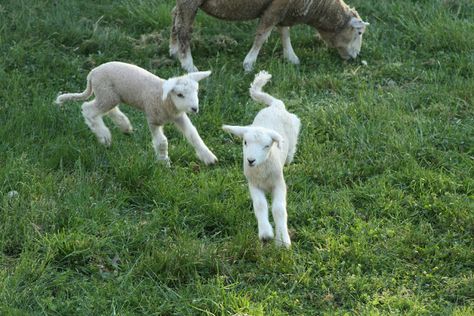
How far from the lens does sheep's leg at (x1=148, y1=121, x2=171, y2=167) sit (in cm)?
720

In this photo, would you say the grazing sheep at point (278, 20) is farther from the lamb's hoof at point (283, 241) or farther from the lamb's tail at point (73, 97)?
the lamb's hoof at point (283, 241)

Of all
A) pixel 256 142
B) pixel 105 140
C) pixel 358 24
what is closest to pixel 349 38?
pixel 358 24

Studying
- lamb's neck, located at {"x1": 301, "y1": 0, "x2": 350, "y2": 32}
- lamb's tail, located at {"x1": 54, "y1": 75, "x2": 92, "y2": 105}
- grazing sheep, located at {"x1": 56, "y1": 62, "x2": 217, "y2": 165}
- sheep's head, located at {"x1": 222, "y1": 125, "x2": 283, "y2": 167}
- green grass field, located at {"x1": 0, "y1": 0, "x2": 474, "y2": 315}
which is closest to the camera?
green grass field, located at {"x1": 0, "y1": 0, "x2": 474, "y2": 315}

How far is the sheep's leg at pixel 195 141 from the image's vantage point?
7.15m

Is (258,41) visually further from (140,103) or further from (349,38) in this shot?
(140,103)

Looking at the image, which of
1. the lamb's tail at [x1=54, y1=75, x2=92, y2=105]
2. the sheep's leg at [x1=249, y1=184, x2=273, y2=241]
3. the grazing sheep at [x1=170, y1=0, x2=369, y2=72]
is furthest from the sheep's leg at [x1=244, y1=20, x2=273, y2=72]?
the sheep's leg at [x1=249, y1=184, x2=273, y2=241]

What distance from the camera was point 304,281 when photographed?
19.0 feet

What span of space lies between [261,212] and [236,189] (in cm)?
79

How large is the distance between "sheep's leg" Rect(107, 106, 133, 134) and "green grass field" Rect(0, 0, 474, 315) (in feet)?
Result: 0.31

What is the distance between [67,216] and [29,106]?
7.18ft

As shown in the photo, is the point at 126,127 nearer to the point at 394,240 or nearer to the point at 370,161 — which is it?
the point at 370,161

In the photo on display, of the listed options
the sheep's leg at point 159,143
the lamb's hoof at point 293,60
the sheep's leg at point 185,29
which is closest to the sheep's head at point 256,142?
the sheep's leg at point 159,143

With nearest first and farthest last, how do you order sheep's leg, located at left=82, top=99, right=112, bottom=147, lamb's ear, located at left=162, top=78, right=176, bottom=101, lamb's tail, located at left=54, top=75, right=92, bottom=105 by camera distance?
lamb's ear, located at left=162, top=78, right=176, bottom=101
sheep's leg, located at left=82, top=99, right=112, bottom=147
lamb's tail, located at left=54, top=75, right=92, bottom=105

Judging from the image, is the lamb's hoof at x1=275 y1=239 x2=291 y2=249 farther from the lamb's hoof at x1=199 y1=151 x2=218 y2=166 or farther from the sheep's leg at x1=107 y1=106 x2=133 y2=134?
the sheep's leg at x1=107 y1=106 x2=133 y2=134
